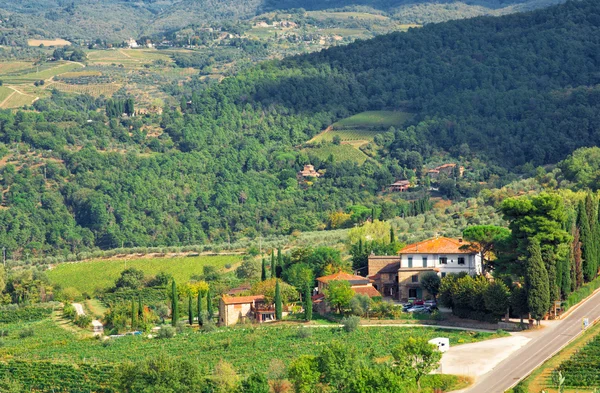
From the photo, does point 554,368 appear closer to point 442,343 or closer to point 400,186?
point 442,343

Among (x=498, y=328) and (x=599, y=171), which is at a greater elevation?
(x=599, y=171)

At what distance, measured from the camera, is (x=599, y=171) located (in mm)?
104062

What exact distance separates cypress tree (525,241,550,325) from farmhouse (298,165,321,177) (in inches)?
3367

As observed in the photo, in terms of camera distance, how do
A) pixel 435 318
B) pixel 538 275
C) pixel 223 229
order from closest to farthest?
pixel 538 275 < pixel 435 318 < pixel 223 229

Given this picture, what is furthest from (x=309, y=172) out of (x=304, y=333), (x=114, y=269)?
(x=304, y=333)

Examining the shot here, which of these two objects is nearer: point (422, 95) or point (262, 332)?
point (262, 332)

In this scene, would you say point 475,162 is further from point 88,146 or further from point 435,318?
point 435,318

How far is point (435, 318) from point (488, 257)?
8.48 m

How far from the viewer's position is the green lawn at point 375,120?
168 m

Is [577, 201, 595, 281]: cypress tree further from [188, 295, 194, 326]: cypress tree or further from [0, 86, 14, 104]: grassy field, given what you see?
[0, 86, 14, 104]: grassy field

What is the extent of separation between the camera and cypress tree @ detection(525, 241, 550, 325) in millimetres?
64312

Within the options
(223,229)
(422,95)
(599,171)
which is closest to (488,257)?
(599,171)

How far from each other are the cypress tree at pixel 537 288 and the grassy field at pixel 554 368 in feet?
8.55

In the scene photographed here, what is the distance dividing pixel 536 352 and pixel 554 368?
364 cm
